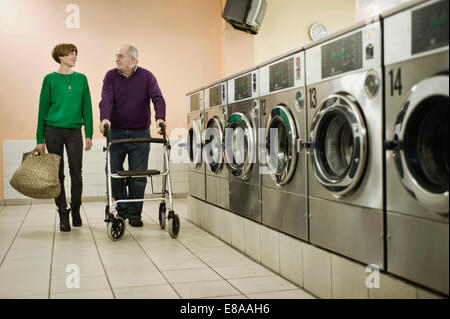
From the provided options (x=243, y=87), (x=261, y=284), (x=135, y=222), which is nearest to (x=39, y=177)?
(x=135, y=222)

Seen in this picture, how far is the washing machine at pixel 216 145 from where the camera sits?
3.75 m

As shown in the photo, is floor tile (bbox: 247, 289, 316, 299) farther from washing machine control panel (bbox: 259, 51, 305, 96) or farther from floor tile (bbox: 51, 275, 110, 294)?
washing machine control panel (bbox: 259, 51, 305, 96)

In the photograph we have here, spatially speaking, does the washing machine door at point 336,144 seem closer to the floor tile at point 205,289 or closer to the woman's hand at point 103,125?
the floor tile at point 205,289

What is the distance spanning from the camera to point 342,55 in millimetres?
2166

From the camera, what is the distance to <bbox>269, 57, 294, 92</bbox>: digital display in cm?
266

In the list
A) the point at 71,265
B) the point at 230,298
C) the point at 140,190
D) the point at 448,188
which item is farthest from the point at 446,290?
the point at 140,190

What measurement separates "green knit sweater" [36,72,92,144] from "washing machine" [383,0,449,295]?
2.95 meters

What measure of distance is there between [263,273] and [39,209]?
142 inches

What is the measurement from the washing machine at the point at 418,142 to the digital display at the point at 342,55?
19cm

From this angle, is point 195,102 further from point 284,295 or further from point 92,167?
point 284,295

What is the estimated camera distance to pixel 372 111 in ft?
6.33

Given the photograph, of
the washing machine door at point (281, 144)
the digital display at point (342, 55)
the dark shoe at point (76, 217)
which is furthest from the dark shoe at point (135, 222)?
the digital display at point (342, 55)

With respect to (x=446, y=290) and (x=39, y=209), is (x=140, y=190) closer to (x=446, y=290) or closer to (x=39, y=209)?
(x=39, y=209)

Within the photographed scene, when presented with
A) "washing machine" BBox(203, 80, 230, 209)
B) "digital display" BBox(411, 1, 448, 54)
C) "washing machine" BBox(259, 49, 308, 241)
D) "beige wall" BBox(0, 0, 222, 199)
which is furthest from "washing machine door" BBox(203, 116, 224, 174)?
"beige wall" BBox(0, 0, 222, 199)
